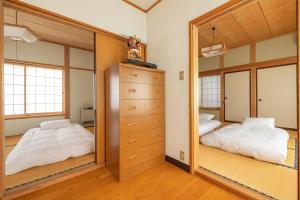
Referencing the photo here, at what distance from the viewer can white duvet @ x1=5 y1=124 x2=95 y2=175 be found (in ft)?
6.10

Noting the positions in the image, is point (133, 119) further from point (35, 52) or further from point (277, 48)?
point (277, 48)

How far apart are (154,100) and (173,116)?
35cm

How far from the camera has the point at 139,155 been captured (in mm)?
1761

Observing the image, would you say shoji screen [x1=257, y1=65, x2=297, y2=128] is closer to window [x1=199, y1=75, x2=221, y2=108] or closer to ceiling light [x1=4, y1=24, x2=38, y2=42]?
window [x1=199, y1=75, x2=221, y2=108]

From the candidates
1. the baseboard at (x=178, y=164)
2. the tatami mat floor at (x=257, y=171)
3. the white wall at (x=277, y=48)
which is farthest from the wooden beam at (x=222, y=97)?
the baseboard at (x=178, y=164)

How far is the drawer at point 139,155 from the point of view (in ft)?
5.33

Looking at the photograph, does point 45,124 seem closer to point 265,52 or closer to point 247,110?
point 247,110

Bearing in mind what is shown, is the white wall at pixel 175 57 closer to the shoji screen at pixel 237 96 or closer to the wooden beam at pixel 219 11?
the wooden beam at pixel 219 11

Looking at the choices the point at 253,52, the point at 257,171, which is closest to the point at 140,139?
the point at 257,171

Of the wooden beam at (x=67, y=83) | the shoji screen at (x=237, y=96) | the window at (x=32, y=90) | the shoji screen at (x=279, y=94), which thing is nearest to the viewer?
the window at (x=32, y=90)

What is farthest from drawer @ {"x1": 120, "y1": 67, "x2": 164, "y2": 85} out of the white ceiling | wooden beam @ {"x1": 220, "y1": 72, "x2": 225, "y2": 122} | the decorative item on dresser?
wooden beam @ {"x1": 220, "y1": 72, "x2": 225, "y2": 122}

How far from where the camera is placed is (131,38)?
205 centimetres

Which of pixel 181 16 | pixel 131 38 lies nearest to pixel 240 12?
pixel 181 16

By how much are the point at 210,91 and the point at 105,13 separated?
4895 millimetres
